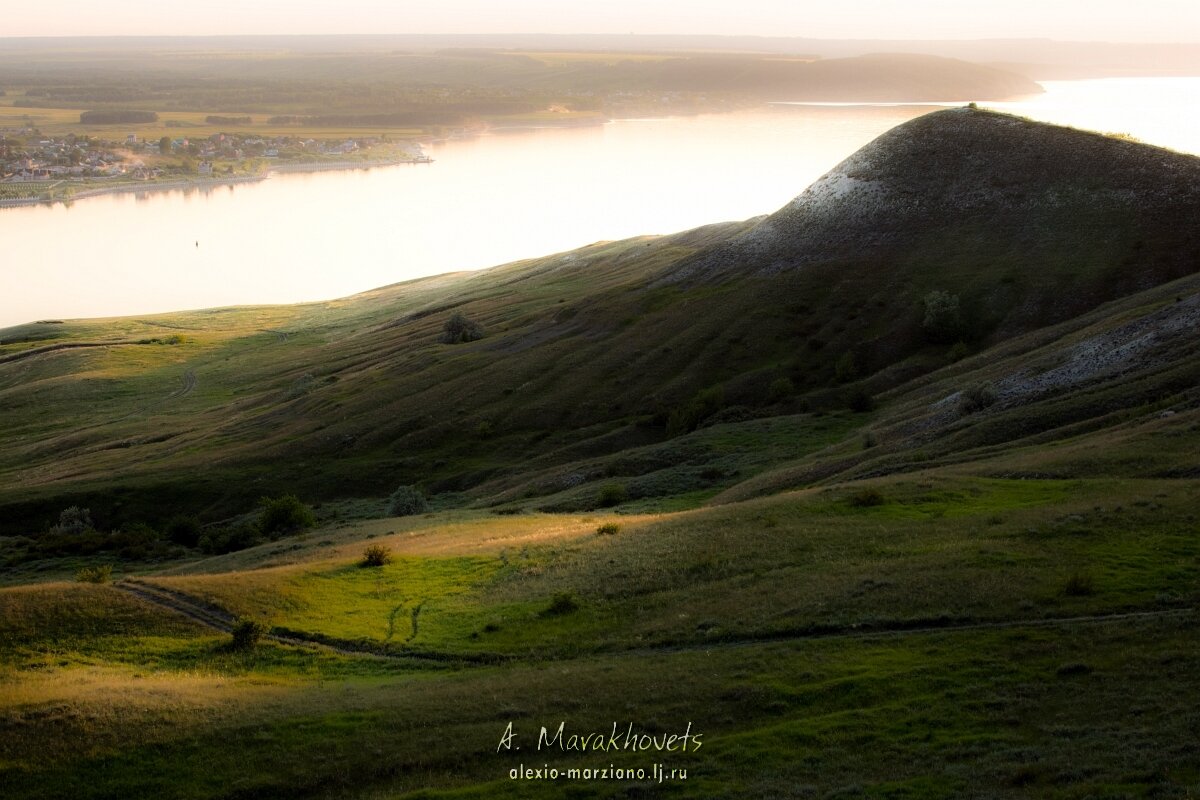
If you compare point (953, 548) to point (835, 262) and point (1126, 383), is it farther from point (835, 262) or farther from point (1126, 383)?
point (835, 262)

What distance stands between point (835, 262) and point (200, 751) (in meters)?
73.6

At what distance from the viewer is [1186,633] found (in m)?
24.5

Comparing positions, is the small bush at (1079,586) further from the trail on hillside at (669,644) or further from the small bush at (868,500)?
the small bush at (868,500)

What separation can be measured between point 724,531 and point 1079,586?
1278 cm

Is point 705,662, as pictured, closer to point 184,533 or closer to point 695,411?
point 695,411

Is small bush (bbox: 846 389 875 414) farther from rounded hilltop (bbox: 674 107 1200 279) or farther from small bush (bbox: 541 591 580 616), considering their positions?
small bush (bbox: 541 591 580 616)

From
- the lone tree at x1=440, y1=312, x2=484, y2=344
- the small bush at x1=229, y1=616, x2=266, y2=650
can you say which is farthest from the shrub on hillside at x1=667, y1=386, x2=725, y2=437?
the small bush at x1=229, y1=616, x2=266, y2=650

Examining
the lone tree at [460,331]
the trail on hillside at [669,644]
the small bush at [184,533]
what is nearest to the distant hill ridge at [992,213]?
the lone tree at [460,331]

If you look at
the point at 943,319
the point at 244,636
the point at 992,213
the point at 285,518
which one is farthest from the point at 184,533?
the point at 992,213

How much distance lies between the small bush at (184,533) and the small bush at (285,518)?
18.4 ft

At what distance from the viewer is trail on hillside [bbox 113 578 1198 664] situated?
2627 centimetres

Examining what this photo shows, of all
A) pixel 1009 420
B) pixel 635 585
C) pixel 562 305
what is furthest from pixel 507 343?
pixel 635 585

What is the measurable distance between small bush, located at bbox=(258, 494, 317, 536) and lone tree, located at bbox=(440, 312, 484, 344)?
39013 millimetres

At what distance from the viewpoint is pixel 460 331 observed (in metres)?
102
